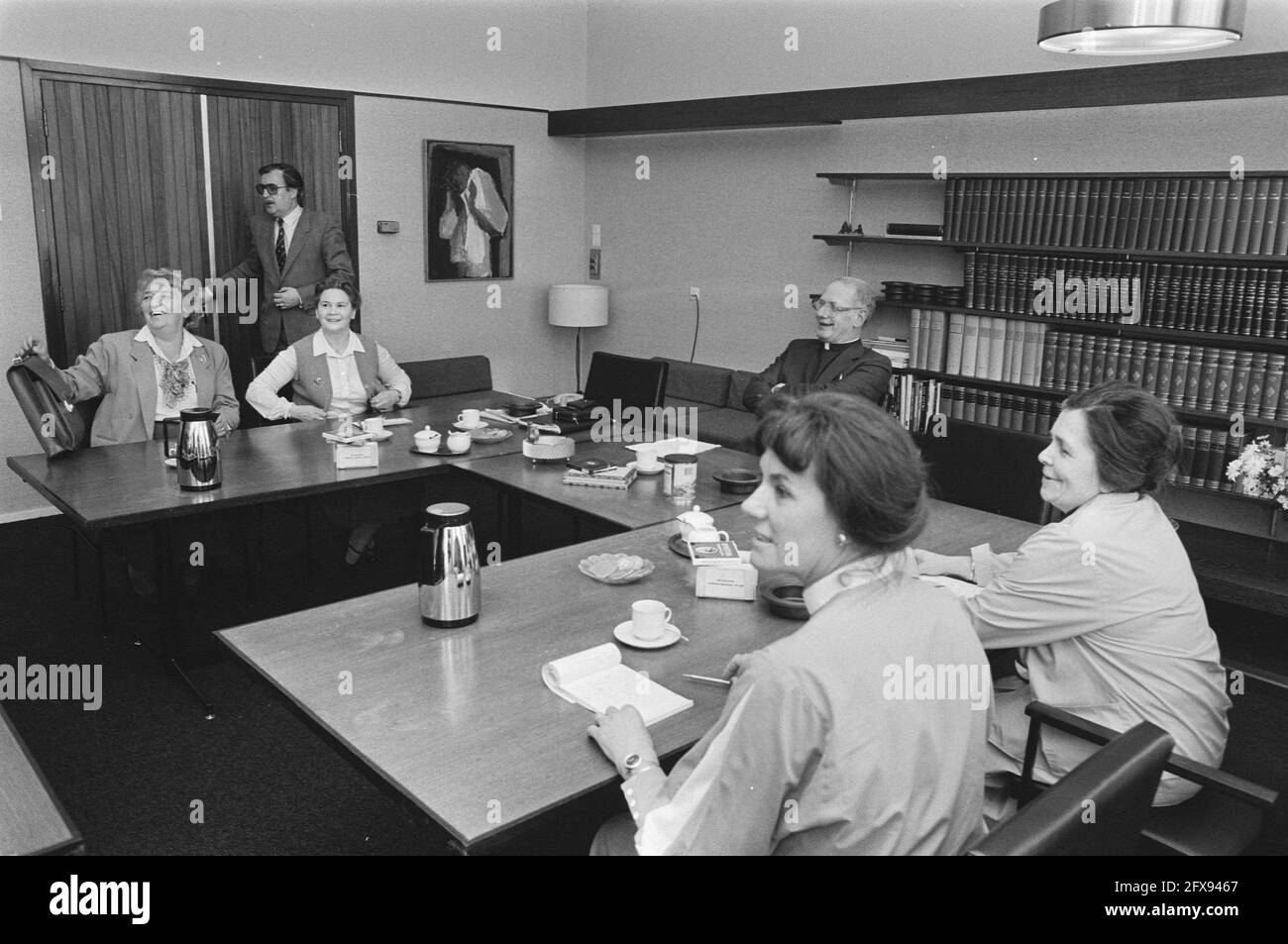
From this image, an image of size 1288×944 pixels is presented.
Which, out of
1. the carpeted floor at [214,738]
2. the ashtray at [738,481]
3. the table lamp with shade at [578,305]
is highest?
the table lamp with shade at [578,305]

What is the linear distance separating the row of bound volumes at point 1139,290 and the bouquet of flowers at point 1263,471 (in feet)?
1.82

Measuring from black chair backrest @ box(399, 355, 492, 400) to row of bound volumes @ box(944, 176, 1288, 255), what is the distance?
2.90 metres

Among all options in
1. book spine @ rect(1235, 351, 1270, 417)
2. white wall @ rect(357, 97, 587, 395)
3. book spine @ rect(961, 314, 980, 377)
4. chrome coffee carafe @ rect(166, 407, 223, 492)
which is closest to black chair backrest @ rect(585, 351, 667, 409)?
book spine @ rect(961, 314, 980, 377)

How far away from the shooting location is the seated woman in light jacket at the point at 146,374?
4.10m

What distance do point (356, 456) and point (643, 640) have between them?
5.88 ft

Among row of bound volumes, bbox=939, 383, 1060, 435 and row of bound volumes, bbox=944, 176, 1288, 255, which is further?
row of bound volumes, bbox=939, 383, 1060, 435

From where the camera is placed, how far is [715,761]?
1385mm

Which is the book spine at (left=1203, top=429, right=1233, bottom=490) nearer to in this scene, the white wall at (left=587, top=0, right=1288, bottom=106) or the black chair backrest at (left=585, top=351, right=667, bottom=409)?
the white wall at (left=587, top=0, right=1288, bottom=106)

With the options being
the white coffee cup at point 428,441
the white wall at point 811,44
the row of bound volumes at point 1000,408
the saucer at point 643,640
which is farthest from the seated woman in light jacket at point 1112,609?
the white wall at point 811,44

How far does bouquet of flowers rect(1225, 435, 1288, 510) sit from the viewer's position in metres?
3.90

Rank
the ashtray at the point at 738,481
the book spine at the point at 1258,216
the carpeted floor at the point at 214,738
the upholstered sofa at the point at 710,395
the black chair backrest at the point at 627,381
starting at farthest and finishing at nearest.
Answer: the upholstered sofa at the point at 710,395 → the black chair backrest at the point at 627,381 → the book spine at the point at 1258,216 → the ashtray at the point at 738,481 → the carpeted floor at the point at 214,738

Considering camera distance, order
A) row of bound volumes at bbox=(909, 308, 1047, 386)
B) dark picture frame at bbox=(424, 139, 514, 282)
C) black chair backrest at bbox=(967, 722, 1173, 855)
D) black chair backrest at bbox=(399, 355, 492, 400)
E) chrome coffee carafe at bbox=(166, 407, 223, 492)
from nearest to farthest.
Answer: black chair backrest at bbox=(967, 722, 1173, 855)
chrome coffee carafe at bbox=(166, 407, 223, 492)
row of bound volumes at bbox=(909, 308, 1047, 386)
black chair backrest at bbox=(399, 355, 492, 400)
dark picture frame at bbox=(424, 139, 514, 282)

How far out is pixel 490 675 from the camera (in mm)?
2031

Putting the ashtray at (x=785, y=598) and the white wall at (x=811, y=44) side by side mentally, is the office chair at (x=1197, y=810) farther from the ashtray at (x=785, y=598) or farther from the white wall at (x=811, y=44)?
the white wall at (x=811, y=44)
